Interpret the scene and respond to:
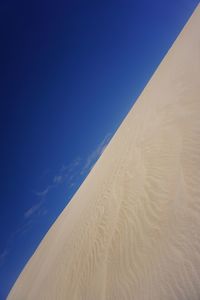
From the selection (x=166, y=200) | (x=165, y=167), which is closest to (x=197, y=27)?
(x=165, y=167)

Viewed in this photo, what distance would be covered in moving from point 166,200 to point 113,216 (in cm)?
110

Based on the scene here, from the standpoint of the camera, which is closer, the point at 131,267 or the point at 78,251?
the point at 131,267

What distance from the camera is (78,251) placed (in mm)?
4438

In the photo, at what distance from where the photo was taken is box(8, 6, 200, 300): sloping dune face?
231cm

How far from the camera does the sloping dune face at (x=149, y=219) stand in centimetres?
231

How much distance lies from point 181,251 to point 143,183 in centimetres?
150

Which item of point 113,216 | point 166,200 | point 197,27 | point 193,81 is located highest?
point 197,27

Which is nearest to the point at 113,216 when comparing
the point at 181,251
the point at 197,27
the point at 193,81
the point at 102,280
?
the point at 102,280

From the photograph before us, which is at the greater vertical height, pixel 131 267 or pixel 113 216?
pixel 113 216

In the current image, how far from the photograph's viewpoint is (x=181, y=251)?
7.47ft

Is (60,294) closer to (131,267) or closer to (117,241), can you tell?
(117,241)

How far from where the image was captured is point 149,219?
305 centimetres

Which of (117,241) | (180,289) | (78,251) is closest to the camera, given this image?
(180,289)

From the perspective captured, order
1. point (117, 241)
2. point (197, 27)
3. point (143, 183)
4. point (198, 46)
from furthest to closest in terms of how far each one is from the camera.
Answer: point (197, 27)
point (198, 46)
point (143, 183)
point (117, 241)
